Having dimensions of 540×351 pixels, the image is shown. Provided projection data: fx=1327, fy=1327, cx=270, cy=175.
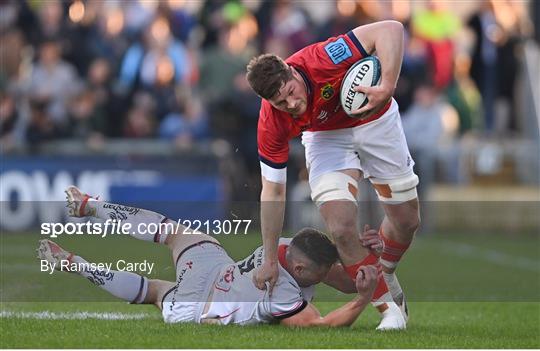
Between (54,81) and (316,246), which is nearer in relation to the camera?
(316,246)

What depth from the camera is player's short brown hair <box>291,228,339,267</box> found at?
8.77 m

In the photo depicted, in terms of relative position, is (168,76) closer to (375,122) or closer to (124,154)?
(124,154)

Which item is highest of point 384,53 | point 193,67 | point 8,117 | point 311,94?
point 384,53

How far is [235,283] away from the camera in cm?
882

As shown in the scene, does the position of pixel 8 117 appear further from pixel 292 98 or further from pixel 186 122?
pixel 292 98

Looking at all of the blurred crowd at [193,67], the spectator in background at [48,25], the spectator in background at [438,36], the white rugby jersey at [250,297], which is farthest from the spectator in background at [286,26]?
the white rugby jersey at [250,297]

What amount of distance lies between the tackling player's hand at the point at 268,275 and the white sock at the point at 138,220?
90 cm

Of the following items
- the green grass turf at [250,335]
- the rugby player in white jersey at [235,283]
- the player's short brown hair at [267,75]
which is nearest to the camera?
the green grass turf at [250,335]

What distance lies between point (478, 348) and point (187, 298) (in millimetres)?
1992

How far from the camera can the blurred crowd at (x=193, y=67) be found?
728 inches

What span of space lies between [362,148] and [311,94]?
0.85 metres

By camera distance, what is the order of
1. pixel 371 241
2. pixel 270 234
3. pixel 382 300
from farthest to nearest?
pixel 382 300
pixel 371 241
pixel 270 234

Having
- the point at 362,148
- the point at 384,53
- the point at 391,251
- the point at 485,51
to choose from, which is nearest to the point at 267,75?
the point at 384,53

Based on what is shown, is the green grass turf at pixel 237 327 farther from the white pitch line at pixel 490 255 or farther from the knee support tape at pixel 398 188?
the white pitch line at pixel 490 255
